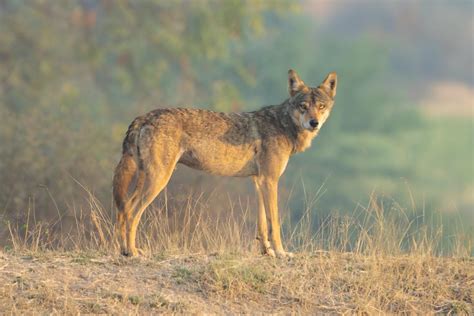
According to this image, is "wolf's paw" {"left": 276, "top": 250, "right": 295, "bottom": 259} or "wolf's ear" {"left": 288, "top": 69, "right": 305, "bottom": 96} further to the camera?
"wolf's ear" {"left": 288, "top": 69, "right": 305, "bottom": 96}

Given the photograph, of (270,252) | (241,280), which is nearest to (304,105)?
(270,252)

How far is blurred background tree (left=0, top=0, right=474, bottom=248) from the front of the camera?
683 inches

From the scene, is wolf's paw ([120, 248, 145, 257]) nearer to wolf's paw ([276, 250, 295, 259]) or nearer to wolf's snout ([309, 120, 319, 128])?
wolf's paw ([276, 250, 295, 259])

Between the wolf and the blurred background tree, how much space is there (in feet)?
2.09

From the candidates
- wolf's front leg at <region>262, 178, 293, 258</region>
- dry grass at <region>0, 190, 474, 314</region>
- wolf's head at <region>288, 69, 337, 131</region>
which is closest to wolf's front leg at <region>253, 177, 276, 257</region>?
wolf's front leg at <region>262, 178, 293, 258</region>

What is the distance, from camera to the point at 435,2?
70.8 metres

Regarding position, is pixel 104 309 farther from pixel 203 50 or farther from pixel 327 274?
pixel 203 50

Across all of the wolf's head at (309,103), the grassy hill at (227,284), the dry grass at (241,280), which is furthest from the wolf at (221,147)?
the grassy hill at (227,284)

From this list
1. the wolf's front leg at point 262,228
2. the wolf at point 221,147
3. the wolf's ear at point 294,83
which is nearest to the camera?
the wolf at point 221,147

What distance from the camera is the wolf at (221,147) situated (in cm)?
937

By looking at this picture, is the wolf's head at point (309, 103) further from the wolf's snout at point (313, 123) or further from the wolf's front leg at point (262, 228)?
the wolf's front leg at point (262, 228)

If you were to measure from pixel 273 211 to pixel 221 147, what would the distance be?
92 centimetres

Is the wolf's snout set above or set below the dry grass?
above

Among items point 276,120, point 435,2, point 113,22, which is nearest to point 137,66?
point 113,22
